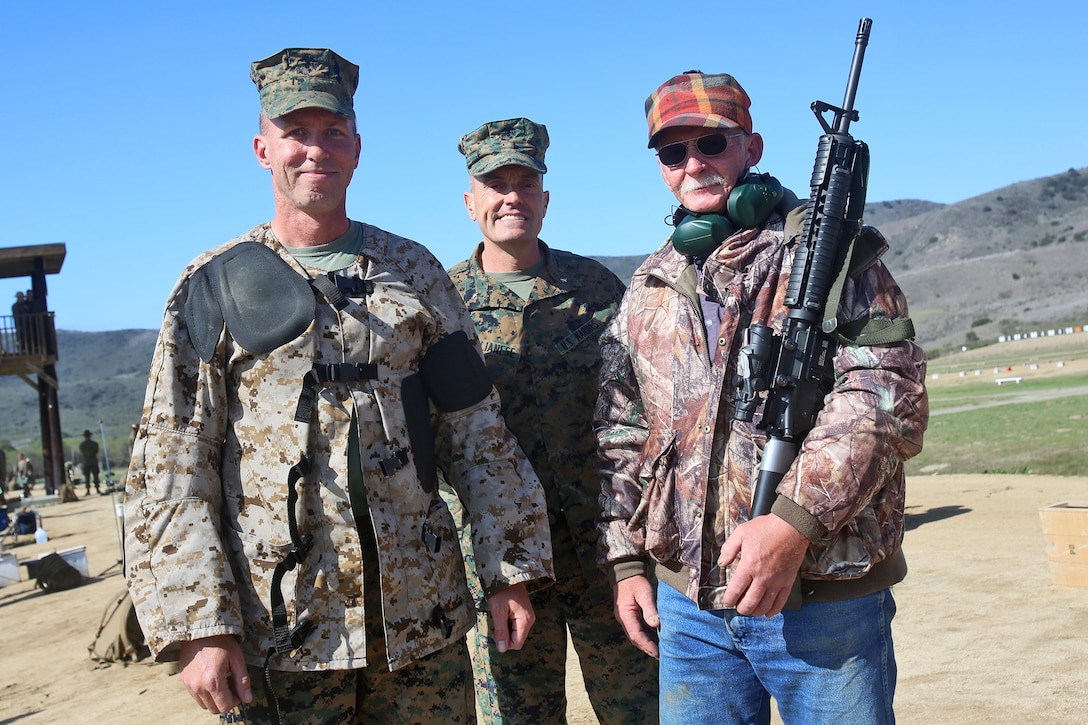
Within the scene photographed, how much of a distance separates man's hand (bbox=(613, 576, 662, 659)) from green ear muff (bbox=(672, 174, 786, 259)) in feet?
3.41

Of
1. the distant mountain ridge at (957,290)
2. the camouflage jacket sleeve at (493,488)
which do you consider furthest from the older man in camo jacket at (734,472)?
the distant mountain ridge at (957,290)

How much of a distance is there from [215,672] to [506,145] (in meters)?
2.40

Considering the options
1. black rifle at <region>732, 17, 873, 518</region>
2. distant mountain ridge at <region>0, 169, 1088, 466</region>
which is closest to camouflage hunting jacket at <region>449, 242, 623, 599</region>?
black rifle at <region>732, 17, 873, 518</region>

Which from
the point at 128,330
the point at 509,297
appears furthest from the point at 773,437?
the point at 128,330

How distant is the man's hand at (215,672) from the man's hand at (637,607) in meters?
1.13

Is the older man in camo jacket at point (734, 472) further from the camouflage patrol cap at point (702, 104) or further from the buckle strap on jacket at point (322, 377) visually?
the buckle strap on jacket at point (322, 377)

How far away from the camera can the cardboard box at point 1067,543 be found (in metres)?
6.70

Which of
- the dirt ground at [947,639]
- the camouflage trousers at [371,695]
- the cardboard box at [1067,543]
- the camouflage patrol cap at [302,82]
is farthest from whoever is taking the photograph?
the cardboard box at [1067,543]

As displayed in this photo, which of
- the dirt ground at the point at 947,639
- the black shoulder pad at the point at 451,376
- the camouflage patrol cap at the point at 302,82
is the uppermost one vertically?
the camouflage patrol cap at the point at 302,82

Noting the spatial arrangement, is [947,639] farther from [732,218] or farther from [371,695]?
[371,695]

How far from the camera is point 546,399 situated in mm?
3705

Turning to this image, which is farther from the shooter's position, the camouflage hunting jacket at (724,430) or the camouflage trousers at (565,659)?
the camouflage trousers at (565,659)

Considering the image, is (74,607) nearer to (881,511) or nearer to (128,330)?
(881,511)

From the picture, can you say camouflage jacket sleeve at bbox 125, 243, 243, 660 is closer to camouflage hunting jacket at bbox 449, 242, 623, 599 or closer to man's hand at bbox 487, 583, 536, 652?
man's hand at bbox 487, 583, 536, 652
